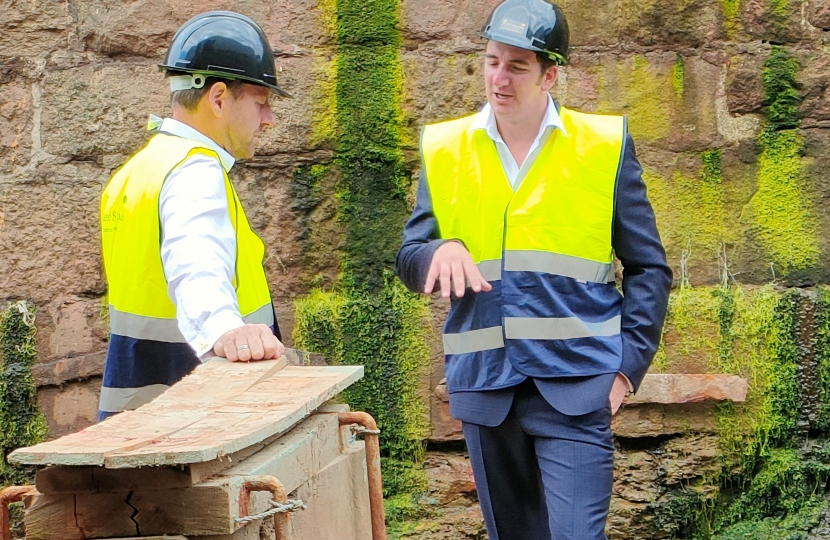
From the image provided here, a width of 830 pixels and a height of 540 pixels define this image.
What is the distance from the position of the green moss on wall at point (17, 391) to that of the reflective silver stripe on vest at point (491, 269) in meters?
2.25

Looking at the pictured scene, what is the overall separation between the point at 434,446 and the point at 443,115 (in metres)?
1.39

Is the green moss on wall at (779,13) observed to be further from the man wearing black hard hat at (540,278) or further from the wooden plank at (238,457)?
the wooden plank at (238,457)

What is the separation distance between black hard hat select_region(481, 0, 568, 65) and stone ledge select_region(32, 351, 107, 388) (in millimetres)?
2294

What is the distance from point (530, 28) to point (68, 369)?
250cm

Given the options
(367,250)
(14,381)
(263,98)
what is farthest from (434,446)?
(263,98)

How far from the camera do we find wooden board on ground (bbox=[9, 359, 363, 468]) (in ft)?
5.27

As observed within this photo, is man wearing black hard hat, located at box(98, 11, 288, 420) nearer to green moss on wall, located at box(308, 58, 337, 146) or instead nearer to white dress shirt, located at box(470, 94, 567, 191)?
white dress shirt, located at box(470, 94, 567, 191)

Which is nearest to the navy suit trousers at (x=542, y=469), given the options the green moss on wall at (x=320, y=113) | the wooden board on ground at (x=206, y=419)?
the wooden board on ground at (x=206, y=419)

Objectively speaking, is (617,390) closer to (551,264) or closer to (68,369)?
(551,264)

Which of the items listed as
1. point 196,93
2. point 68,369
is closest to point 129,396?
point 196,93

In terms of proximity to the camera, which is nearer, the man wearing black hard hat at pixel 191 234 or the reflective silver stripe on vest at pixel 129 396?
the man wearing black hard hat at pixel 191 234

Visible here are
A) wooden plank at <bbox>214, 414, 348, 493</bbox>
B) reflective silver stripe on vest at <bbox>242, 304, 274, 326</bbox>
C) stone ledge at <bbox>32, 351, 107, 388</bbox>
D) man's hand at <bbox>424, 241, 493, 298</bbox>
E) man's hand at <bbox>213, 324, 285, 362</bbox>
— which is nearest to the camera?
wooden plank at <bbox>214, 414, 348, 493</bbox>

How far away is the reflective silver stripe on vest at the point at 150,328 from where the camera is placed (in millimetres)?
2676

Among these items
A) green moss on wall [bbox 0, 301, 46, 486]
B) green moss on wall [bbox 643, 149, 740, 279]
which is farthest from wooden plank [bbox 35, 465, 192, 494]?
green moss on wall [bbox 643, 149, 740, 279]
